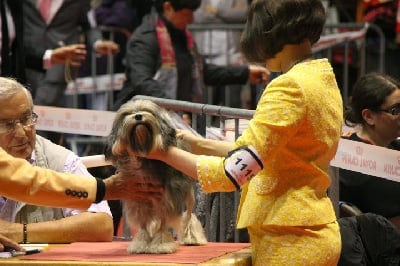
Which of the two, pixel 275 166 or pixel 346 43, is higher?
pixel 275 166

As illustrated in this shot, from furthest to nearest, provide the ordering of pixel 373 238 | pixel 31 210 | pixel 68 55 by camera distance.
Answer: pixel 68 55 → pixel 373 238 → pixel 31 210

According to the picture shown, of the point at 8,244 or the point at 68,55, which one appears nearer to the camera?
the point at 8,244

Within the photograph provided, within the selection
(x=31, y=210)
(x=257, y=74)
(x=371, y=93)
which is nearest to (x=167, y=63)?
(x=257, y=74)

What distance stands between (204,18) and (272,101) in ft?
20.3

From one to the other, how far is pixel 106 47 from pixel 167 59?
1.76m

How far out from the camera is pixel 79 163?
4.52 metres

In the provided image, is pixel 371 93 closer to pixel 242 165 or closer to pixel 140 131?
pixel 140 131

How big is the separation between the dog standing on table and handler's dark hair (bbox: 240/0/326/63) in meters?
0.43

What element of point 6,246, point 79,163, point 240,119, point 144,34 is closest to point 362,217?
point 240,119

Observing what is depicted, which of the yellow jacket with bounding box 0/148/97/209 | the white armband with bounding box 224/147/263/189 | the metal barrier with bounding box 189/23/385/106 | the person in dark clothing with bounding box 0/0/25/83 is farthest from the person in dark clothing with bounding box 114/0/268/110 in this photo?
the white armband with bounding box 224/147/263/189

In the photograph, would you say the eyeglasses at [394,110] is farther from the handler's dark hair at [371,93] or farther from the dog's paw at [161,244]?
the dog's paw at [161,244]

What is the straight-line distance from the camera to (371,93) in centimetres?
580

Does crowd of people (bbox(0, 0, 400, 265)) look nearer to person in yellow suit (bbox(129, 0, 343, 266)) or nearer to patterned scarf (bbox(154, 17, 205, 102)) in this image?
person in yellow suit (bbox(129, 0, 343, 266))

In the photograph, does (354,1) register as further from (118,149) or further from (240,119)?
(118,149)
